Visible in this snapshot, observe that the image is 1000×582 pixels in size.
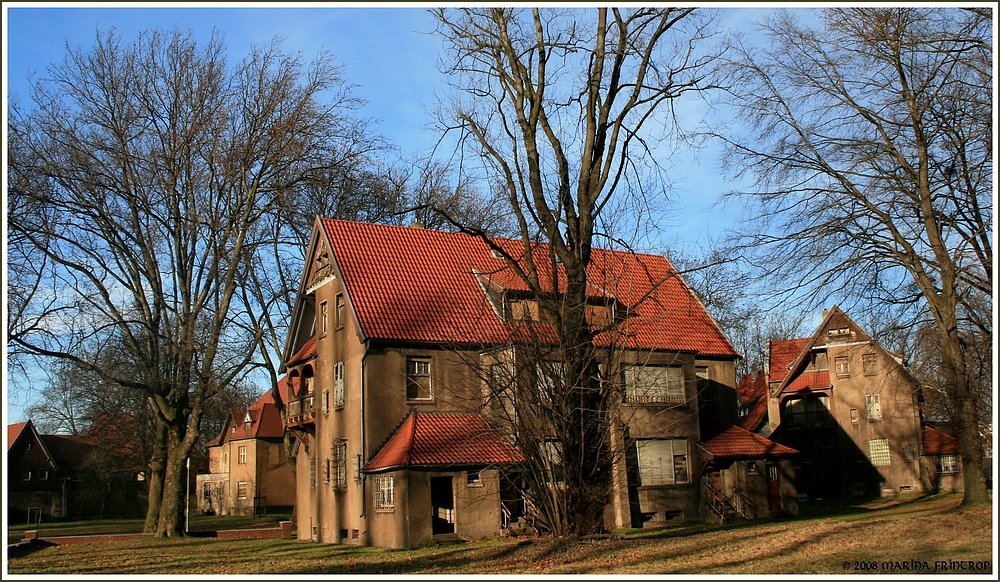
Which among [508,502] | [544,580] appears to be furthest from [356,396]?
[544,580]

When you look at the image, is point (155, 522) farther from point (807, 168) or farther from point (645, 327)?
point (807, 168)

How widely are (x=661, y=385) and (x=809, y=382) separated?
78.0ft

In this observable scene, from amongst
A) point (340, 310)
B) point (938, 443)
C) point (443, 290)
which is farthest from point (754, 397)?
point (340, 310)

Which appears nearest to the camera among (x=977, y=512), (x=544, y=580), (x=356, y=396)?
(x=544, y=580)

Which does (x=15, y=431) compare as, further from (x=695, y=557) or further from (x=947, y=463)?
(x=695, y=557)

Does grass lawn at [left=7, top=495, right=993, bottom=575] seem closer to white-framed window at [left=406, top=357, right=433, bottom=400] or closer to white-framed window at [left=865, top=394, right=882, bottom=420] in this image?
white-framed window at [left=406, top=357, right=433, bottom=400]

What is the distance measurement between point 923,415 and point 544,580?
43.2 m

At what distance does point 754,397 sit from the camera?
61.8m

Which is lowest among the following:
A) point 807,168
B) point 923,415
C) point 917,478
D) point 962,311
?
point 917,478

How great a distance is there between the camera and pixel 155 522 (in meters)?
35.8

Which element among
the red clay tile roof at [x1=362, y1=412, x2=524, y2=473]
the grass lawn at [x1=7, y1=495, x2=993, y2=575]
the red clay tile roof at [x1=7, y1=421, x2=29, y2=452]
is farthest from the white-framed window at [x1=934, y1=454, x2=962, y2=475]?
the red clay tile roof at [x1=7, y1=421, x2=29, y2=452]

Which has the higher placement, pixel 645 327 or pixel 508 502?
pixel 645 327

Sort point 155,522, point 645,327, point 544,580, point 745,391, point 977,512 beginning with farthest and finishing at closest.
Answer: point 745,391 < point 155,522 < point 645,327 < point 977,512 < point 544,580

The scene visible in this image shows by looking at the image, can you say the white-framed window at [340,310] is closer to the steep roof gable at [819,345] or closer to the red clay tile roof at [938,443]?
the steep roof gable at [819,345]
